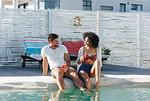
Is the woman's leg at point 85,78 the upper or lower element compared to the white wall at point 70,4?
lower

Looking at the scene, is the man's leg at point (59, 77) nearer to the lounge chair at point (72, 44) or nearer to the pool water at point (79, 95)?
the pool water at point (79, 95)

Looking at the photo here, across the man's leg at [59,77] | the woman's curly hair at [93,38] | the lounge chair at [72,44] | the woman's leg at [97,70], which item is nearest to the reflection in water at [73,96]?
the man's leg at [59,77]

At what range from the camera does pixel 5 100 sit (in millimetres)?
5453

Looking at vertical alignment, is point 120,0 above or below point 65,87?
above

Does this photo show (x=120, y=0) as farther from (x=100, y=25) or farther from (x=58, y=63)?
(x=58, y=63)

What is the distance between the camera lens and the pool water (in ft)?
18.6

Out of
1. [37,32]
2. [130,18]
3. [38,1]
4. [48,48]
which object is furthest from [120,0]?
[48,48]

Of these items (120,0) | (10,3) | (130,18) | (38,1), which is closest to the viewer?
(130,18)

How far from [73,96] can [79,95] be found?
12 centimetres

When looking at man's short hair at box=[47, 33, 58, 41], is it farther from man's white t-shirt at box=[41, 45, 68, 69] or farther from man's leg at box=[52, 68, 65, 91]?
man's leg at box=[52, 68, 65, 91]

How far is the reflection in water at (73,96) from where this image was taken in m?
5.65

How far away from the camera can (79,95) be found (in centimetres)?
599

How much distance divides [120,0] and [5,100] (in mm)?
19097

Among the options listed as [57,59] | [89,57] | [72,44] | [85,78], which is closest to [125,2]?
[72,44]
